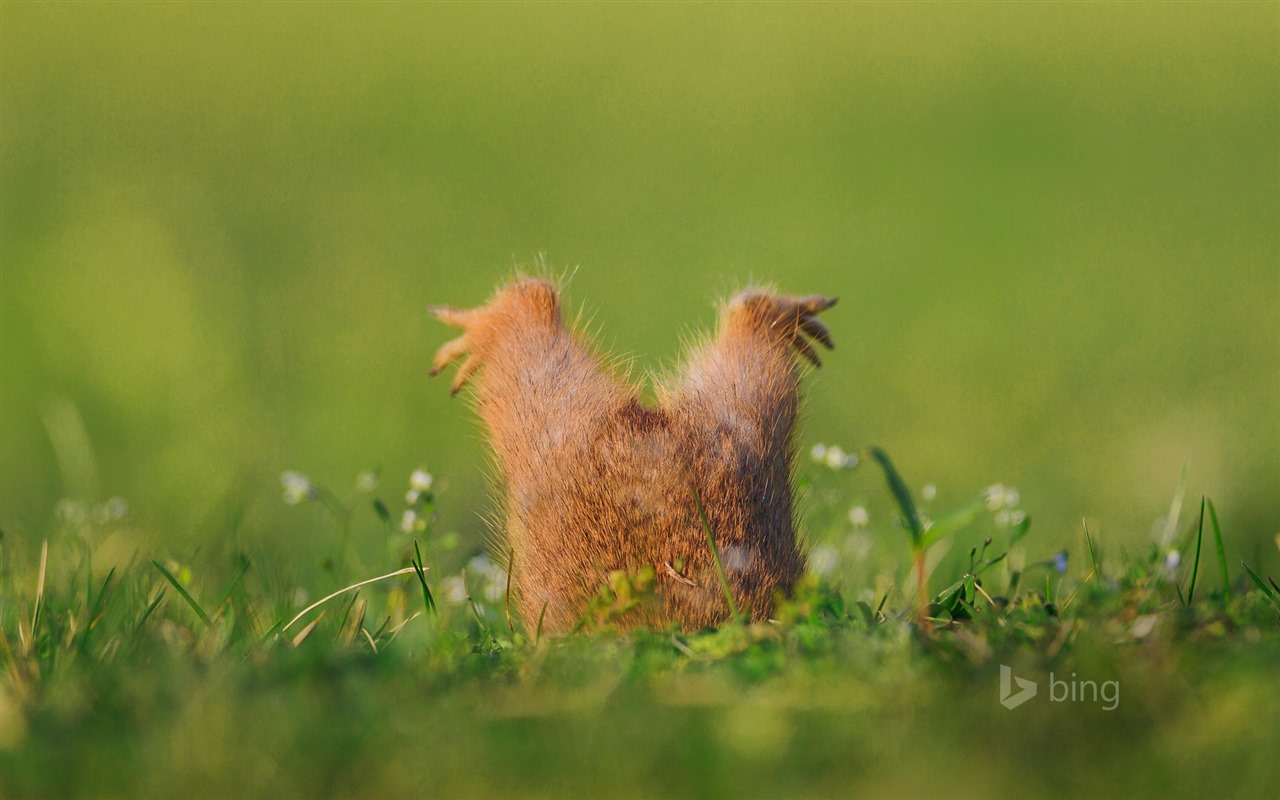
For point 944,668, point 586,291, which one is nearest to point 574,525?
point 944,668

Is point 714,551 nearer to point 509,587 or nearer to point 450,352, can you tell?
point 509,587

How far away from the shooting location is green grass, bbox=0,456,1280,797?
2414 millimetres

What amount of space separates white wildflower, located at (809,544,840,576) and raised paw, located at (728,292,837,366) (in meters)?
0.89

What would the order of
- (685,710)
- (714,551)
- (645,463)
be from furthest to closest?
(645,463) < (714,551) < (685,710)

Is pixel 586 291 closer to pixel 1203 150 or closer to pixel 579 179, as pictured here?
pixel 579 179

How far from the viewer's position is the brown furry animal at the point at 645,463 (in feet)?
10.7

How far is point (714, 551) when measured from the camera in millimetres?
3162

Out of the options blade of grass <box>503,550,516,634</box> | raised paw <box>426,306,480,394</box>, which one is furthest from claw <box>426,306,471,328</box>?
blade of grass <box>503,550,516,634</box>

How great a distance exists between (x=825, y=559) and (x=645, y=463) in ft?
4.97

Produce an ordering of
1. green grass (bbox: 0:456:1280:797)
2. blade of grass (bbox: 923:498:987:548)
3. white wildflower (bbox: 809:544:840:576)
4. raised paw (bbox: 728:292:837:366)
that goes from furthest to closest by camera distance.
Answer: white wildflower (bbox: 809:544:840:576)
raised paw (bbox: 728:292:837:366)
blade of grass (bbox: 923:498:987:548)
green grass (bbox: 0:456:1280:797)

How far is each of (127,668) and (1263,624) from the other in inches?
98.0

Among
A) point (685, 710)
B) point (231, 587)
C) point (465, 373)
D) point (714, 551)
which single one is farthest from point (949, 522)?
point (231, 587)

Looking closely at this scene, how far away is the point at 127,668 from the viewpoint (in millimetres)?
2871

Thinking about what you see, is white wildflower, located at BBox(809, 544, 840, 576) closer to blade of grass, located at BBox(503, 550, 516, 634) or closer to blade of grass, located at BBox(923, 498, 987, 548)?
blade of grass, located at BBox(503, 550, 516, 634)
